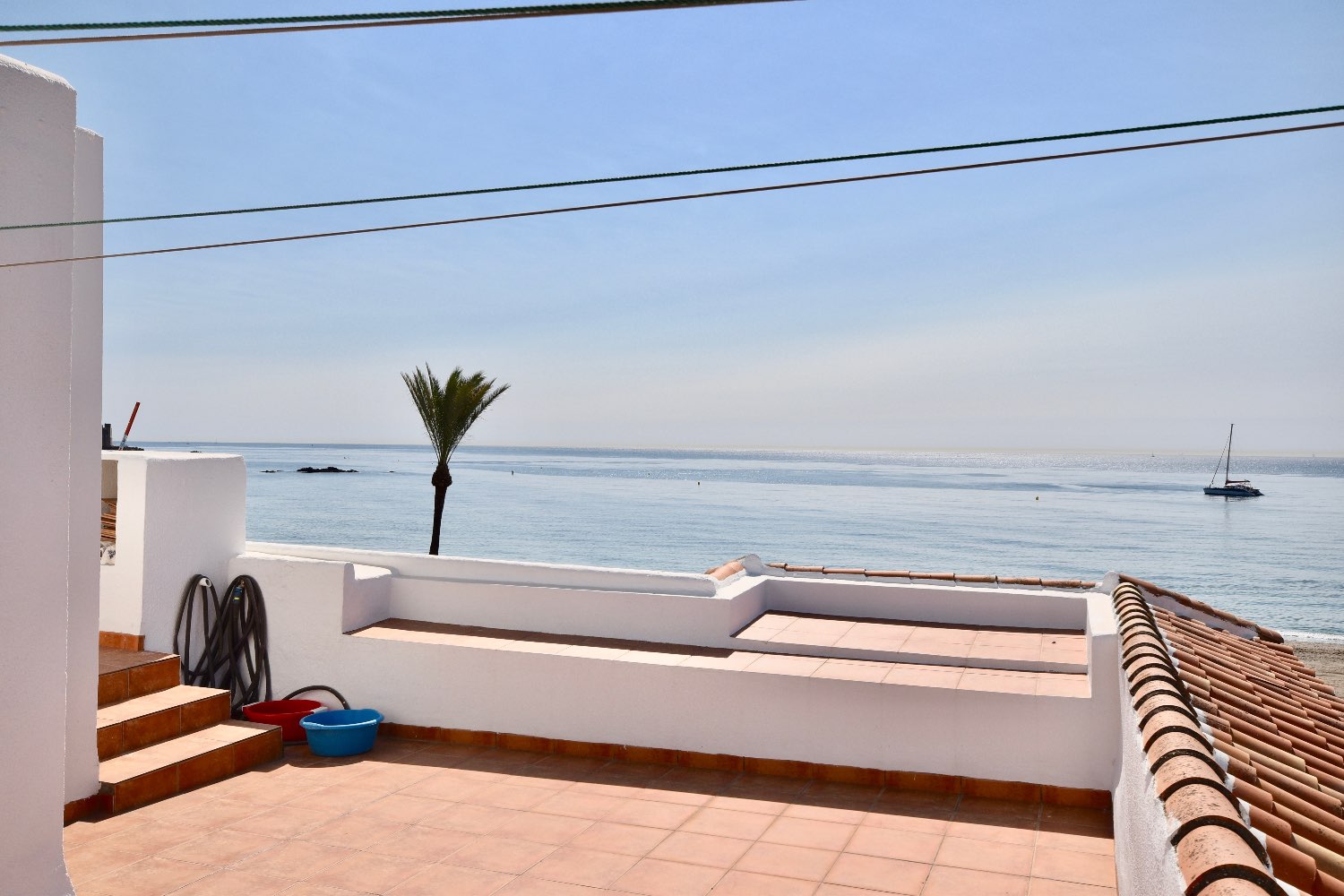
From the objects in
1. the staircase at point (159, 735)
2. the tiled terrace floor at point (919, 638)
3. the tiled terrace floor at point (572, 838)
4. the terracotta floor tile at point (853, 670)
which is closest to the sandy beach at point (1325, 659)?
the tiled terrace floor at point (919, 638)

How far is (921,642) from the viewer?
6422 mm

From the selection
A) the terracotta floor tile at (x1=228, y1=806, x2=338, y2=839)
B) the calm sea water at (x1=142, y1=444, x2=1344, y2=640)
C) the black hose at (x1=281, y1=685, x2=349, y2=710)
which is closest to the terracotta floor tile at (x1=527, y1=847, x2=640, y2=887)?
the terracotta floor tile at (x1=228, y1=806, x2=338, y2=839)

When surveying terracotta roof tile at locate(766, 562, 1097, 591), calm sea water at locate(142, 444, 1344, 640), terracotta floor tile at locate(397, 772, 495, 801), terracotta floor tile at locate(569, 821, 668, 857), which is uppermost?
terracotta roof tile at locate(766, 562, 1097, 591)

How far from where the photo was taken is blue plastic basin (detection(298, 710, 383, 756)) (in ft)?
18.7

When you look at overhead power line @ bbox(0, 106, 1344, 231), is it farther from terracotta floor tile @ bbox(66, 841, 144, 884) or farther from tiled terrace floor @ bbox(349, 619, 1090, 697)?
tiled terrace floor @ bbox(349, 619, 1090, 697)

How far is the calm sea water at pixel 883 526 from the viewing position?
121 ft

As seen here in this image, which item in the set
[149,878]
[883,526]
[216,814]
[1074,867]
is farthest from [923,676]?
[883,526]

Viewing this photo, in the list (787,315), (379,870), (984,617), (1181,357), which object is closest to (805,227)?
(787,315)

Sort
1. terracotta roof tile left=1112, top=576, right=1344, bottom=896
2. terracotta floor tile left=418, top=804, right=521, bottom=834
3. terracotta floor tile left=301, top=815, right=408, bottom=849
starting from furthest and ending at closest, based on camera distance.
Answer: terracotta floor tile left=418, top=804, right=521, bottom=834 → terracotta floor tile left=301, top=815, right=408, bottom=849 → terracotta roof tile left=1112, top=576, right=1344, bottom=896

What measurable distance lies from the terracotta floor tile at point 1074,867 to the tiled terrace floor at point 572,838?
0.04 feet

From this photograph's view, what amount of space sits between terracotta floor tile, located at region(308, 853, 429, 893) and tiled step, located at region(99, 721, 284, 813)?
1.40 meters

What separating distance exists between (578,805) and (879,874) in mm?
1699

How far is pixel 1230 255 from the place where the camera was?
48062 mm

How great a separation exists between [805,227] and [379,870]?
181 feet
